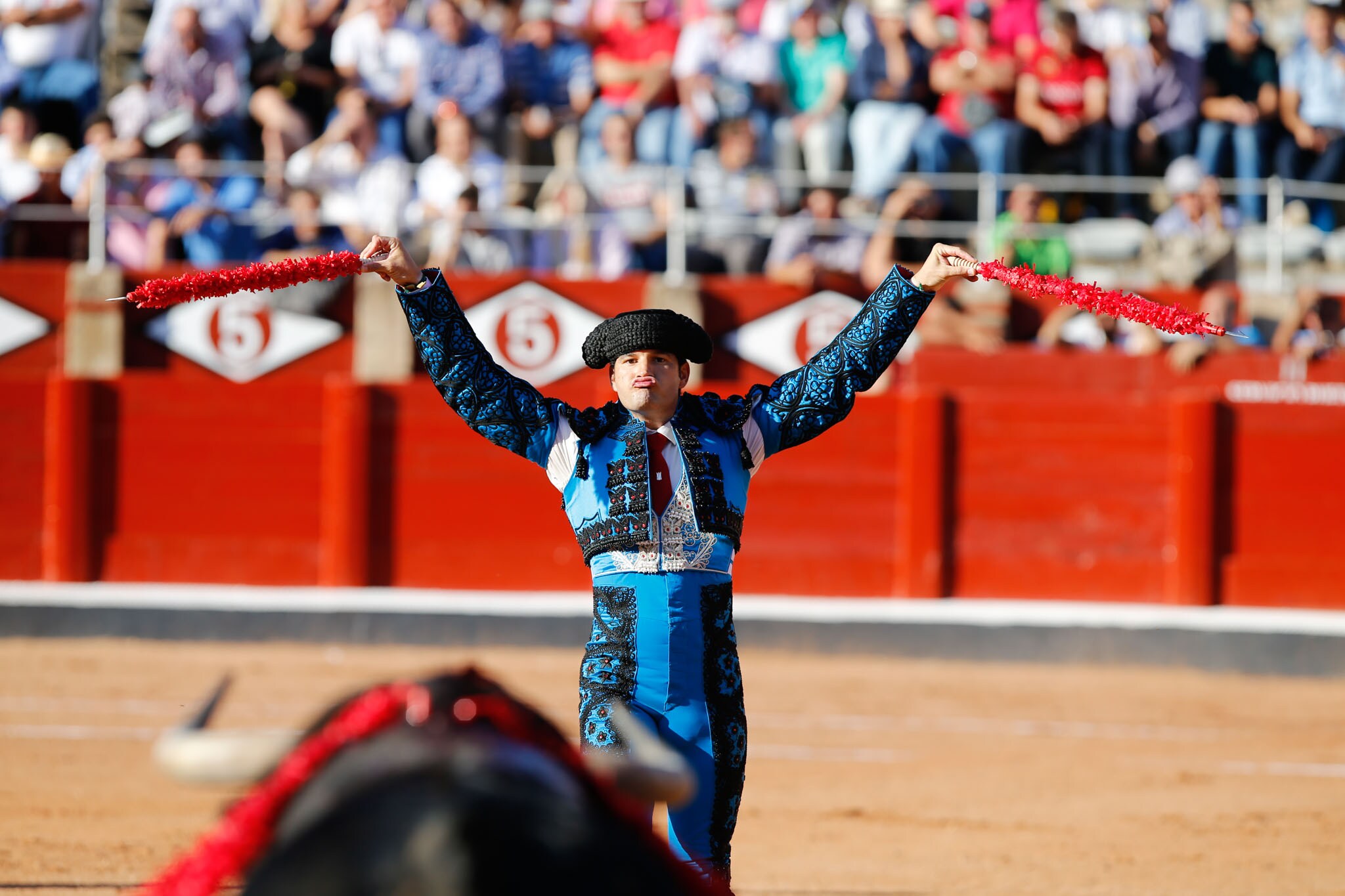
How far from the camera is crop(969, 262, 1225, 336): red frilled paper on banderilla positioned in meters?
3.36

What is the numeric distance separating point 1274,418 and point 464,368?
7031 millimetres

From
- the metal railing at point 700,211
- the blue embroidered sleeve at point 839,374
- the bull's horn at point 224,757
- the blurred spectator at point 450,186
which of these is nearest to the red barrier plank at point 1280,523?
the metal railing at point 700,211

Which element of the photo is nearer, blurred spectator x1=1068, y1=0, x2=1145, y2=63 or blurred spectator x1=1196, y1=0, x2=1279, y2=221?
blurred spectator x1=1196, y1=0, x2=1279, y2=221

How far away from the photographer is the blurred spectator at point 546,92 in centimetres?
1011

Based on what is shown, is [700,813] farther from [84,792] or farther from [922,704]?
[922,704]

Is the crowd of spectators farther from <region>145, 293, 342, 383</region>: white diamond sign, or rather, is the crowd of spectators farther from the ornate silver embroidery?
the ornate silver embroidery

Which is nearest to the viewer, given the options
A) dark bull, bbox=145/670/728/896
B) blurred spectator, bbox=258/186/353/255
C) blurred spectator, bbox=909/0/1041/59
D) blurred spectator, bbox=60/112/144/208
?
dark bull, bbox=145/670/728/896

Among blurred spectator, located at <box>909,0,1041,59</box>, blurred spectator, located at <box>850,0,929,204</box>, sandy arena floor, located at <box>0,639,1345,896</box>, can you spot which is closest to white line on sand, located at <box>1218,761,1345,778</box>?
sandy arena floor, located at <box>0,639,1345,896</box>

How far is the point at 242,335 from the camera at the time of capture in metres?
9.63

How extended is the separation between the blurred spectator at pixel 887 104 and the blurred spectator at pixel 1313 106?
2285mm

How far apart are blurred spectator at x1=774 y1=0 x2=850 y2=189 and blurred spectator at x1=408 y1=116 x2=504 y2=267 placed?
5.68 feet

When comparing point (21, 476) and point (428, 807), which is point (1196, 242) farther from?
point (428, 807)

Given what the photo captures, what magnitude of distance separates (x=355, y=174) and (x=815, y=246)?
2.66 m

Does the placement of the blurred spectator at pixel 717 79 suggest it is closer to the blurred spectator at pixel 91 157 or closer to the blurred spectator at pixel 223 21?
the blurred spectator at pixel 223 21
